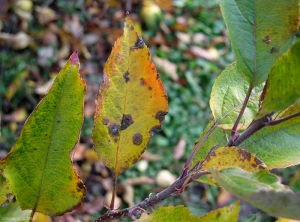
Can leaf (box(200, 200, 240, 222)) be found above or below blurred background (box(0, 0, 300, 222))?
above

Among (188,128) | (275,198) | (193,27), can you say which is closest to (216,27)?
(193,27)

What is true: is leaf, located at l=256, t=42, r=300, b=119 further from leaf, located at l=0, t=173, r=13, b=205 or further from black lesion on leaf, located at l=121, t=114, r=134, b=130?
leaf, located at l=0, t=173, r=13, b=205

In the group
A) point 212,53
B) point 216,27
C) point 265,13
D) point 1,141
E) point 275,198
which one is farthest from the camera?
point 216,27

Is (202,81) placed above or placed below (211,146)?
below

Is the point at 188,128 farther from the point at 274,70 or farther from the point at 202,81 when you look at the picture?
the point at 274,70

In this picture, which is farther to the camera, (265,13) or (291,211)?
(265,13)

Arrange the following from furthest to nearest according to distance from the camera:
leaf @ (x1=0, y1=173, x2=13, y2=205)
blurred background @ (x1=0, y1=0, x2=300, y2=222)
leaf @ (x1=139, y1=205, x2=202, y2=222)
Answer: blurred background @ (x1=0, y1=0, x2=300, y2=222), leaf @ (x1=0, y1=173, x2=13, y2=205), leaf @ (x1=139, y1=205, x2=202, y2=222)

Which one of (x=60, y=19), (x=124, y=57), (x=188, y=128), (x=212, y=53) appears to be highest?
(x=124, y=57)

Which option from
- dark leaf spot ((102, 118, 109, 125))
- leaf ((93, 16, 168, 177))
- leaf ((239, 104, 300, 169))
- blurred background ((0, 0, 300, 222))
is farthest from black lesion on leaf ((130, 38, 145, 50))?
blurred background ((0, 0, 300, 222))
